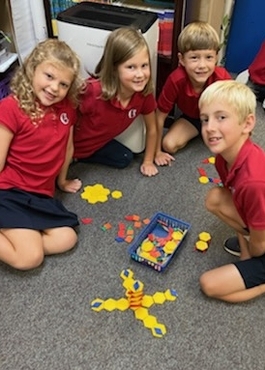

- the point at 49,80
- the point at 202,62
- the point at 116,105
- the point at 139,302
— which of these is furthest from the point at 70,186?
the point at 202,62

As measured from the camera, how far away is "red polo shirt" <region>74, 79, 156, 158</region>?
5.21 feet

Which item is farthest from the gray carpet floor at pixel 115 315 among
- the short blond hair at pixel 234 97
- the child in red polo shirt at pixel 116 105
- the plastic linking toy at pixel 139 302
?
the short blond hair at pixel 234 97

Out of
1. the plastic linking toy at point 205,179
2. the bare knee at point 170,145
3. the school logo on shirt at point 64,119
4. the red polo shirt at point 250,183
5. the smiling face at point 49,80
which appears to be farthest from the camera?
the bare knee at point 170,145

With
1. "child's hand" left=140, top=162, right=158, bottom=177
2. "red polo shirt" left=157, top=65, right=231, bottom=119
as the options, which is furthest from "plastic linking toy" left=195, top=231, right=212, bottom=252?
"red polo shirt" left=157, top=65, right=231, bottom=119

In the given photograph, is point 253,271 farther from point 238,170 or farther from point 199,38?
point 199,38

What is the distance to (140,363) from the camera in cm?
114

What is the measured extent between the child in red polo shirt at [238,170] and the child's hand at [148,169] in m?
0.50

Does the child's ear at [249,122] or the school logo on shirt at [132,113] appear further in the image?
the school logo on shirt at [132,113]

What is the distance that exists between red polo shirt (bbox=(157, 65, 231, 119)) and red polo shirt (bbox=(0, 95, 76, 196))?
1.50 ft

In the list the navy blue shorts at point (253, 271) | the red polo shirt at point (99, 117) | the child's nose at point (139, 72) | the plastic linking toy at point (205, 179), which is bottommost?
the plastic linking toy at point (205, 179)

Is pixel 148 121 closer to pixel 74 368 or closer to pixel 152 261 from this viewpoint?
pixel 152 261

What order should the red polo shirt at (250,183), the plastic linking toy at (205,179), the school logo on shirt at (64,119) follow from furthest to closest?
the plastic linking toy at (205,179) → the school logo on shirt at (64,119) → the red polo shirt at (250,183)

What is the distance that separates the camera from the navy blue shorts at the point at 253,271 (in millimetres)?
1238

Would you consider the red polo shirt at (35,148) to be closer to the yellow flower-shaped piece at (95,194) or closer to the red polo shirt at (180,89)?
the yellow flower-shaped piece at (95,194)
